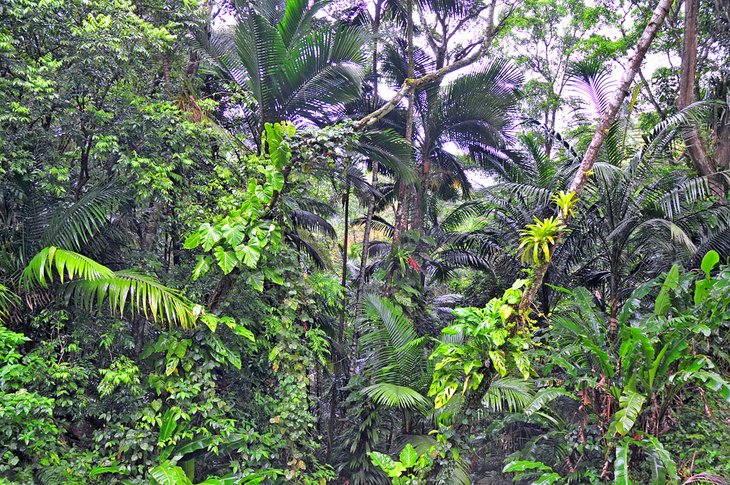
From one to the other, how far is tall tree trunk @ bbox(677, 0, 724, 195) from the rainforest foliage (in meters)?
0.08

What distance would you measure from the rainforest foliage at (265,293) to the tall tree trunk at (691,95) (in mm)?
83

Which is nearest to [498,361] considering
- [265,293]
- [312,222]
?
[265,293]

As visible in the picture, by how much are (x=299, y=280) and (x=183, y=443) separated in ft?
6.44

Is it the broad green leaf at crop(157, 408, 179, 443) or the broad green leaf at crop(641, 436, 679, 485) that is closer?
the broad green leaf at crop(641, 436, 679, 485)

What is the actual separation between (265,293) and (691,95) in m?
7.00

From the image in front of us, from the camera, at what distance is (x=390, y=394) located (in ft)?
17.5

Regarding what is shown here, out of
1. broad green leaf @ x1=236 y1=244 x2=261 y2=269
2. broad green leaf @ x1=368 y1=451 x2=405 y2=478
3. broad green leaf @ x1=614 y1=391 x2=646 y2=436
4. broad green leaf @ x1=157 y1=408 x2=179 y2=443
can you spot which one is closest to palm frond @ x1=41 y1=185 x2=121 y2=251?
broad green leaf @ x1=236 y1=244 x2=261 y2=269

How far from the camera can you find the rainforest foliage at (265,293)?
4406 millimetres

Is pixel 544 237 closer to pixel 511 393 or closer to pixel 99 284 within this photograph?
pixel 511 393

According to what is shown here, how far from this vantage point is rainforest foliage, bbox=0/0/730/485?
4.41 m

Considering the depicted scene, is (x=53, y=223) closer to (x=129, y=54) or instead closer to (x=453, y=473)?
(x=129, y=54)

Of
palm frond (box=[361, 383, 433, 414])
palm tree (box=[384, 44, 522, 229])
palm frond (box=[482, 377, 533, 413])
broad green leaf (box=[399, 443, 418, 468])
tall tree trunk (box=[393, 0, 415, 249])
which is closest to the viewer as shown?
broad green leaf (box=[399, 443, 418, 468])

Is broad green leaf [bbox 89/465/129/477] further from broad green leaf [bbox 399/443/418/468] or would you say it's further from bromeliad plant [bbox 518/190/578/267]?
bromeliad plant [bbox 518/190/578/267]

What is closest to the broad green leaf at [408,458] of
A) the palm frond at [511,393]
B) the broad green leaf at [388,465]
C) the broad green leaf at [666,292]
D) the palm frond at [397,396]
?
the broad green leaf at [388,465]
